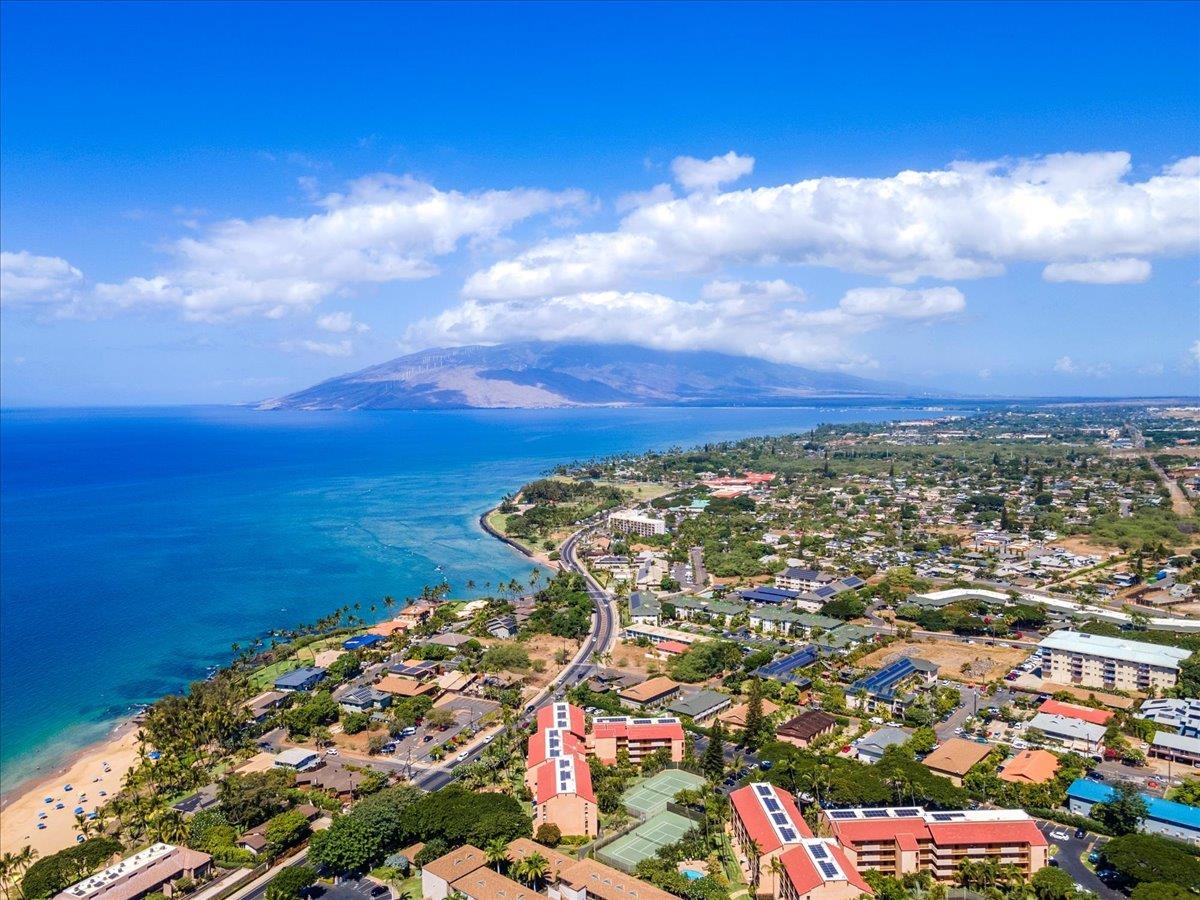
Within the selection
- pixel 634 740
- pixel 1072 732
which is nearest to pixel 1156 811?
pixel 1072 732

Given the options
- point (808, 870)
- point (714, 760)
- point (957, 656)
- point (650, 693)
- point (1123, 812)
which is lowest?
point (957, 656)

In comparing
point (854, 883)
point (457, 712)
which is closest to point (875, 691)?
point (854, 883)

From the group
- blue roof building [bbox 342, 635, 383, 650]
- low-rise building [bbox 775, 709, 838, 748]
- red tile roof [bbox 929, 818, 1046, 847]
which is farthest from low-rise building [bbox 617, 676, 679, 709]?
blue roof building [bbox 342, 635, 383, 650]

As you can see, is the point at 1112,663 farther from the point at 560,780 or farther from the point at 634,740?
the point at 560,780

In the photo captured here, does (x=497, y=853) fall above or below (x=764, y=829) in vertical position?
below

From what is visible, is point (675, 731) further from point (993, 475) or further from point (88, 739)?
point (993, 475)

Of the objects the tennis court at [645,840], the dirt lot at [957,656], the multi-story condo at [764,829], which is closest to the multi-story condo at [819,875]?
the multi-story condo at [764,829]

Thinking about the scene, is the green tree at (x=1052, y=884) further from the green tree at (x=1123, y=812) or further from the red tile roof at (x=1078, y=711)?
the red tile roof at (x=1078, y=711)
